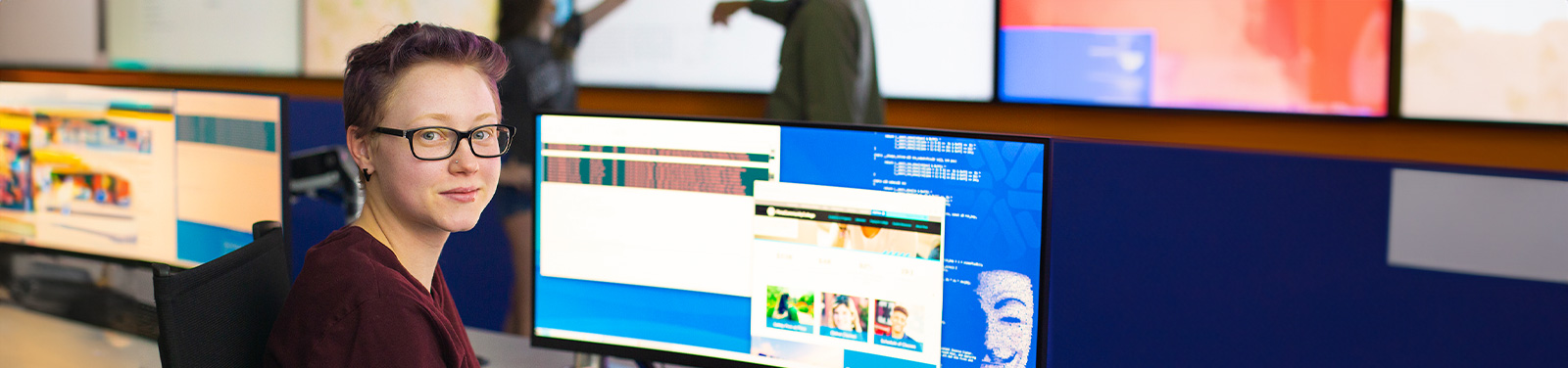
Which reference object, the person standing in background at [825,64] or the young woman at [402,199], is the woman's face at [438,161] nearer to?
the young woman at [402,199]

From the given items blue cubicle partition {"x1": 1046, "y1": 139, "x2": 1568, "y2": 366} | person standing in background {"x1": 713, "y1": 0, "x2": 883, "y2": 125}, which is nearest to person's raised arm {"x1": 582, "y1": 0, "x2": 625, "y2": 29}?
person standing in background {"x1": 713, "y1": 0, "x2": 883, "y2": 125}

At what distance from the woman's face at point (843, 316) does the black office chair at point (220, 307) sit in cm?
63

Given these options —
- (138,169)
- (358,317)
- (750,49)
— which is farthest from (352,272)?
(750,49)

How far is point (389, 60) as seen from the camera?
972mm

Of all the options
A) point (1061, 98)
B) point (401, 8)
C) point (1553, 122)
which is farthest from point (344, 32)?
point (1553, 122)

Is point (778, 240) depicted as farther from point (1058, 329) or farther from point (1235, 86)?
point (1235, 86)

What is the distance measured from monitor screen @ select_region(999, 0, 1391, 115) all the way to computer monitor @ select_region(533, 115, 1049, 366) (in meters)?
1.54

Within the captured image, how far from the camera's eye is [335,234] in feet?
3.25

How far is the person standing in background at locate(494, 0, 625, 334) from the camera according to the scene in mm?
2467

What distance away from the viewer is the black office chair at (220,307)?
0.92 m

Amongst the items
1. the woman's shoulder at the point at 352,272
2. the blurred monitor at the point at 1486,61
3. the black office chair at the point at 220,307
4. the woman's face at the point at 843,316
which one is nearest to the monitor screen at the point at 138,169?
the black office chair at the point at 220,307

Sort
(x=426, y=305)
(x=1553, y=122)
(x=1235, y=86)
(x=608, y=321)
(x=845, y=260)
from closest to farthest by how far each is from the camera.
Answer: (x=426, y=305) → (x=845, y=260) → (x=608, y=321) → (x=1553, y=122) → (x=1235, y=86)

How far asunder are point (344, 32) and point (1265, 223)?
299 cm

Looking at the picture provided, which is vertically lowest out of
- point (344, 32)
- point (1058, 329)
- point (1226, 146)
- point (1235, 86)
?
point (1058, 329)
